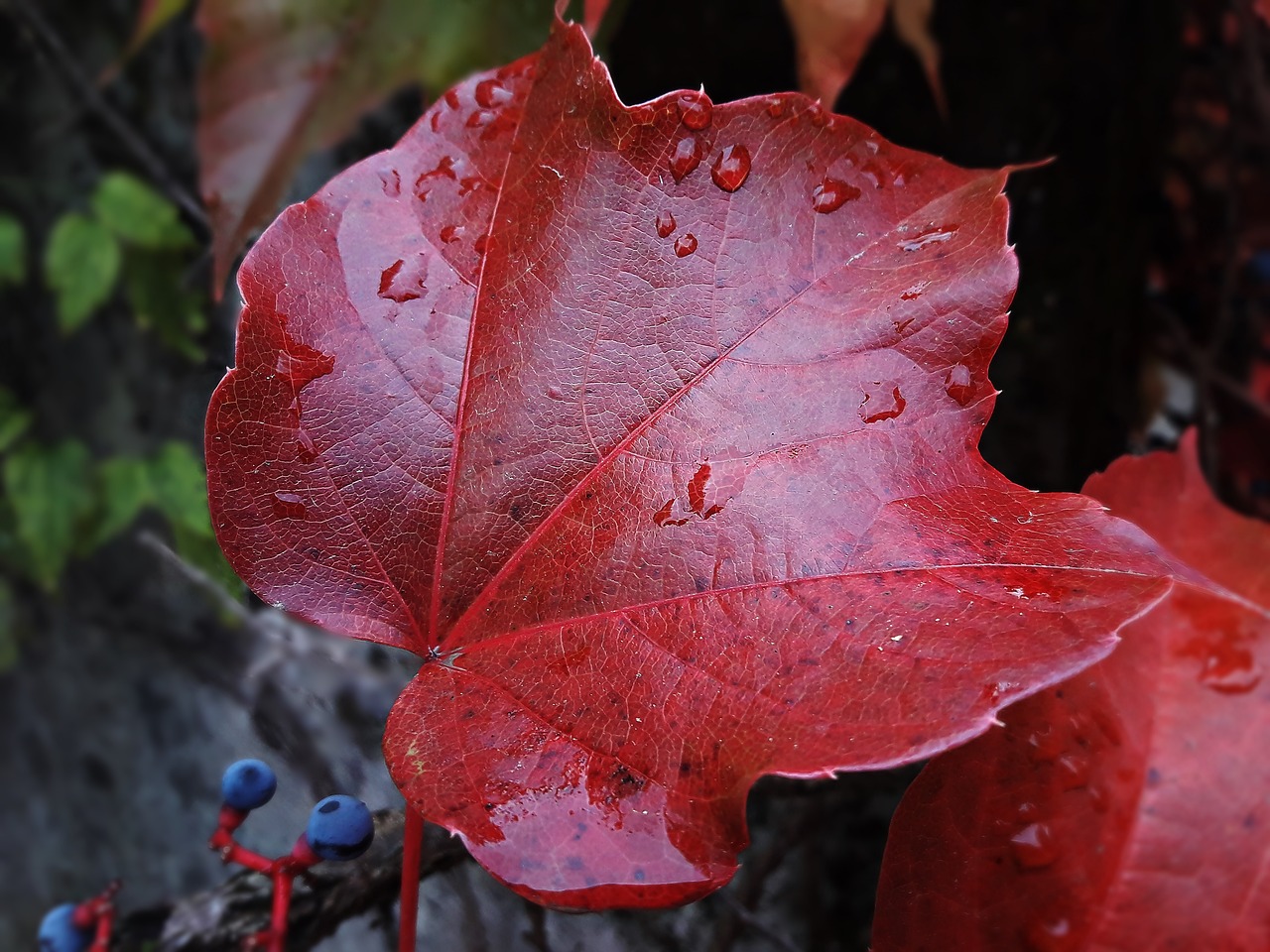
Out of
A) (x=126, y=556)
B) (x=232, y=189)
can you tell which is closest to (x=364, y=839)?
(x=232, y=189)

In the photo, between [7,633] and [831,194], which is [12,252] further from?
[831,194]

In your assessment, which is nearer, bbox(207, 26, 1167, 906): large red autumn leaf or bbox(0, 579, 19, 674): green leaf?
bbox(207, 26, 1167, 906): large red autumn leaf

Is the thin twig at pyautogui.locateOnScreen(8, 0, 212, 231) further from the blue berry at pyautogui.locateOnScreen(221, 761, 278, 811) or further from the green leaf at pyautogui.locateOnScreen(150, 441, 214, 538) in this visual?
the blue berry at pyautogui.locateOnScreen(221, 761, 278, 811)

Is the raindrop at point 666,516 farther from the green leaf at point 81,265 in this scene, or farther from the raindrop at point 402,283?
the green leaf at point 81,265

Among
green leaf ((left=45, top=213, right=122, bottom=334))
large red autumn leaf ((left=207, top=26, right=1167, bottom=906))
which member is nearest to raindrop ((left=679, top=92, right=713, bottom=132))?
large red autumn leaf ((left=207, top=26, right=1167, bottom=906))

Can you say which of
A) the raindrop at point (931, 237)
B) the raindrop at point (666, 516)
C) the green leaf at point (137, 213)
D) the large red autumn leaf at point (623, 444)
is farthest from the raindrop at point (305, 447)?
the green leaf at point (137, 213)

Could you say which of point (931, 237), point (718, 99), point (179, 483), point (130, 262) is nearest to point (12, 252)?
point (130, 262)
